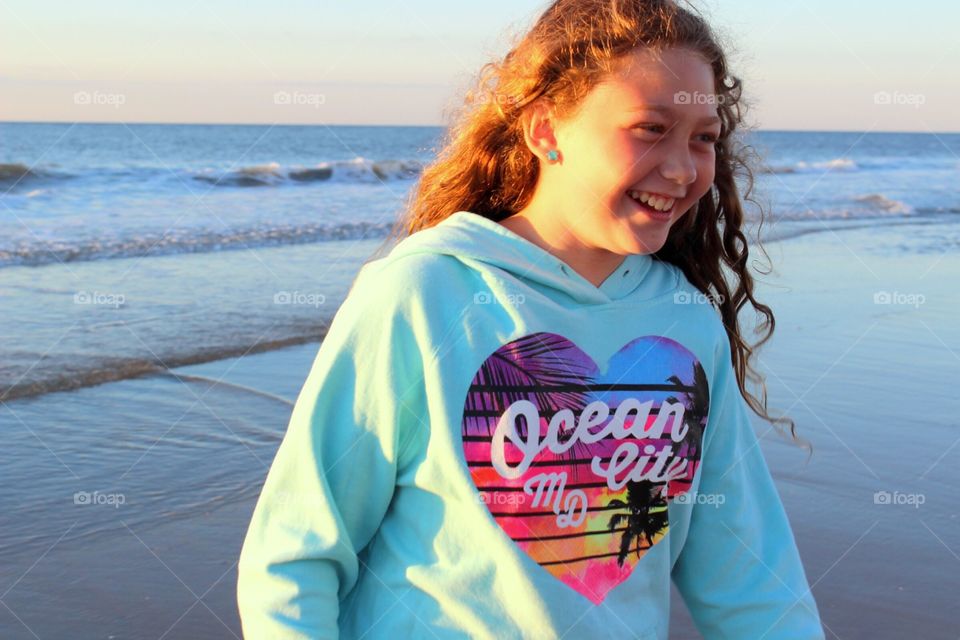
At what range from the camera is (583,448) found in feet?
6.59

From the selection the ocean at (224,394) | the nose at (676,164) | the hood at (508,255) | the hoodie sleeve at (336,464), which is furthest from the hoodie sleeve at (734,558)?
the ocean at (224,394)

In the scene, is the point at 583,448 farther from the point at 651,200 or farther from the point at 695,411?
the point at 651,200

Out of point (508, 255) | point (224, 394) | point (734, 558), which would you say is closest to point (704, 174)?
point (508, 255)

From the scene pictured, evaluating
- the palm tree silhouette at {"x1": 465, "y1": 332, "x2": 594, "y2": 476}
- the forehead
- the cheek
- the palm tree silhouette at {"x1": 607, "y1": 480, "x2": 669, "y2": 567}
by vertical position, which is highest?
the forehead

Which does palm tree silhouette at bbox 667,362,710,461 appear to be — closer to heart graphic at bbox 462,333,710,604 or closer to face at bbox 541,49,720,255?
heart graphic at bbox 462,333,710,604

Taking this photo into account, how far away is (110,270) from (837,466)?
256 inches

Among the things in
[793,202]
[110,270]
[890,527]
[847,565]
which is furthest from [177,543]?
[793,202]

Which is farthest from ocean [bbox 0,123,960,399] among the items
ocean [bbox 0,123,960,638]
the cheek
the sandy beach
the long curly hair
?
the cheek

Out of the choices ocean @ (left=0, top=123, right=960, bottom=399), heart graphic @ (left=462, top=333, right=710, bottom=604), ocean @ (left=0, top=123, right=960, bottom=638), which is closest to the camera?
heart graphic @ (left=462, top=333, right=710, bottom=604)

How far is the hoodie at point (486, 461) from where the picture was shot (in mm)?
1851

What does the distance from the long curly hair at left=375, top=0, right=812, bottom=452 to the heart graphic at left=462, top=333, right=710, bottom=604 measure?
0.38m

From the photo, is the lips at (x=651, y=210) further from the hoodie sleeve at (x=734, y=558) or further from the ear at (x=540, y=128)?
the hoodie sleeve at (x=734, y=558)

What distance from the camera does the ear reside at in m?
2.18

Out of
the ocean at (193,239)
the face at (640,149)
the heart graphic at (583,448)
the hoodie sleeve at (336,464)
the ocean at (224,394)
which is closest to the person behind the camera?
the hoodie sleeve at (336,464)
